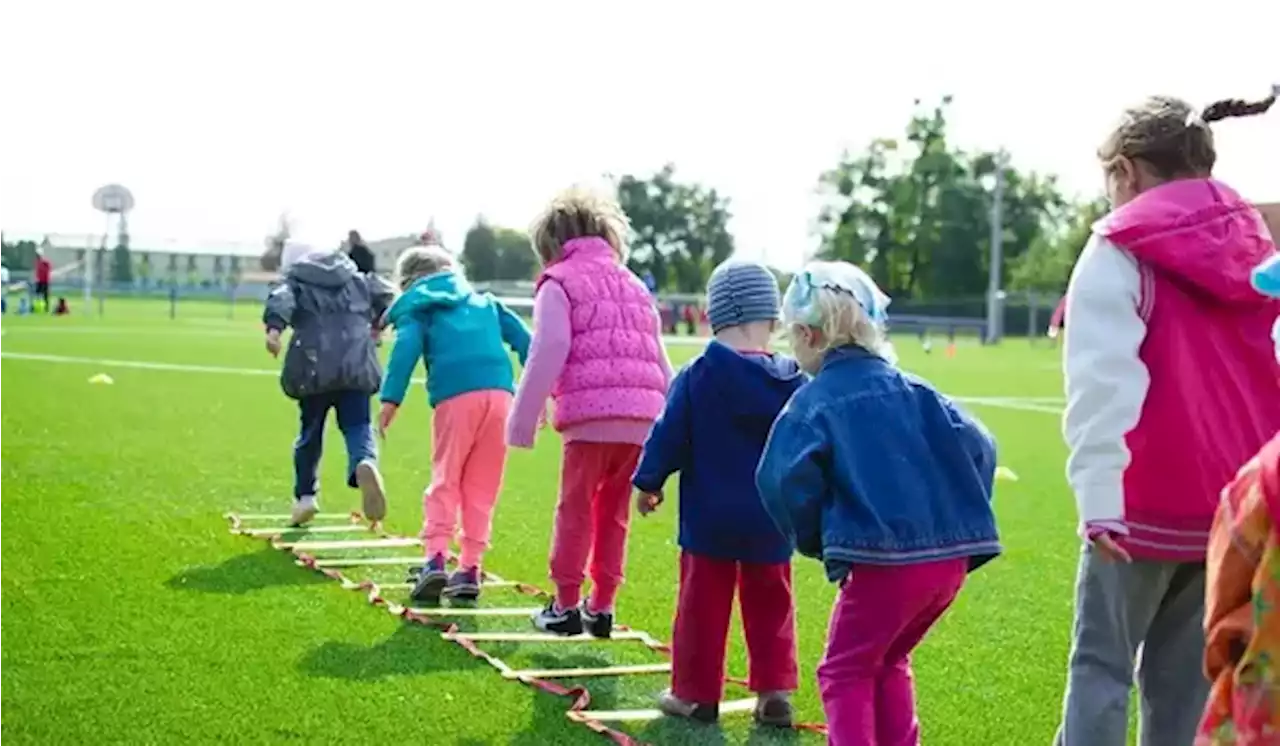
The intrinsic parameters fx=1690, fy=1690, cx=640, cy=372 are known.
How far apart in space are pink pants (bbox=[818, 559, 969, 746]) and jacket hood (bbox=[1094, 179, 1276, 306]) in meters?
0.93

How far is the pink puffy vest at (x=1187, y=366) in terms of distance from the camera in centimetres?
404

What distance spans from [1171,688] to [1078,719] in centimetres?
28

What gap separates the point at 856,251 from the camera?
8469 cm

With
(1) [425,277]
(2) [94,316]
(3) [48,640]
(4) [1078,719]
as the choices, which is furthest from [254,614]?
(2) [94,316]

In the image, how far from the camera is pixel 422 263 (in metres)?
7.77

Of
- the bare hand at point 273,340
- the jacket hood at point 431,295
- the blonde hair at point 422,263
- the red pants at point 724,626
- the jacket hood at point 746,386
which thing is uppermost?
the blonde hair at point 422,263

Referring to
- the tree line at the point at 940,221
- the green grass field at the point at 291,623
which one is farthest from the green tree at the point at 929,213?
the green grass field at the point at 291,623

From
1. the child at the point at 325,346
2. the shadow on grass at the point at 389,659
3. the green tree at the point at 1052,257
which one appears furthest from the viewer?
the green tree at the point at 1052,257

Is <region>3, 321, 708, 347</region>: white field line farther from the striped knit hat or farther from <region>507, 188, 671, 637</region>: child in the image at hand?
the striped knit hat

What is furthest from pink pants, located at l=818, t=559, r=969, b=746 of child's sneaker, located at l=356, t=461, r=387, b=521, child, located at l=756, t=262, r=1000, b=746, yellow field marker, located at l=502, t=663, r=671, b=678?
child's sneaker, located at l=356, t=461, r=387, b=521

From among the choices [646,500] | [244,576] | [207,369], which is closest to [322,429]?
[244,576]

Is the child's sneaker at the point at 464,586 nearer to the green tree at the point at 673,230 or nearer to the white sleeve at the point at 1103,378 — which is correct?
the white sleeve at the point at 1103,378

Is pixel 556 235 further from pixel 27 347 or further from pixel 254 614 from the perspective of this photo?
pixel 27 347

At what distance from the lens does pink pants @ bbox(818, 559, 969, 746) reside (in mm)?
4332
